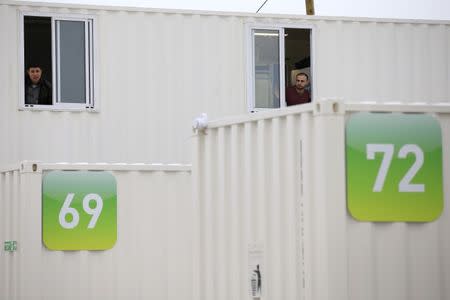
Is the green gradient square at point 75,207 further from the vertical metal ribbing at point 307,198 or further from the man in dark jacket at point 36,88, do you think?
the vertical metal ribbing at point 307,198

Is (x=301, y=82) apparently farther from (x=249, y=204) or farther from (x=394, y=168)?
(x=394, y=168)

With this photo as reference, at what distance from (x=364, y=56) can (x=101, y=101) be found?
15.4 ft

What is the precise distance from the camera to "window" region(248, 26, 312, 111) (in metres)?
17.5

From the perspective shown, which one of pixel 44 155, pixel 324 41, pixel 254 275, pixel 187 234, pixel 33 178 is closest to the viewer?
pixel 254 275

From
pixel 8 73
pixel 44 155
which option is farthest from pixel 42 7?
pixel 44 155

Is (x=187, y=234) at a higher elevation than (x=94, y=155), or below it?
below

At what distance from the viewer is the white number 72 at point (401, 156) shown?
737cm

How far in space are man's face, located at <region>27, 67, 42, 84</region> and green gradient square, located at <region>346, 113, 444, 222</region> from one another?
10091 millimetres

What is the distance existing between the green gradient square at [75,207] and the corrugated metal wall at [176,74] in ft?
13.2

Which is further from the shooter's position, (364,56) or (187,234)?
(364,56)

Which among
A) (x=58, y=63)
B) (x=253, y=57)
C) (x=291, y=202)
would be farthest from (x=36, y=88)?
(x=291, y=202)

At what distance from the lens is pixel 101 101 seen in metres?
16.8

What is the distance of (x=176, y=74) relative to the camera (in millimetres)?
17156

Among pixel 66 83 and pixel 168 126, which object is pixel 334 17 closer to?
pixel 168 126
